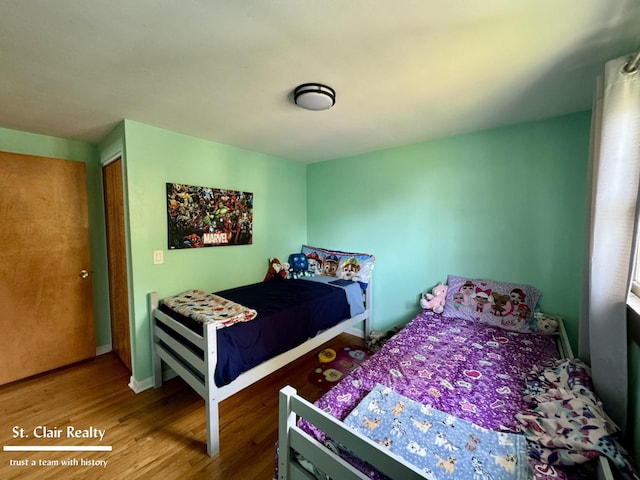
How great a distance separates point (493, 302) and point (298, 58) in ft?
7.87

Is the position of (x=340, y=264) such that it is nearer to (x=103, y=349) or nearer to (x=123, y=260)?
(x=123, y=260)

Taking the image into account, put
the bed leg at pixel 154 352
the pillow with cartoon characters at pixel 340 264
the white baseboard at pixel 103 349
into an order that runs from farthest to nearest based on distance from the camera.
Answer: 1. the pillow with cartoon characters at pixel 340 264
2. the white baseboard at pixel 103 349
3. the bed leg at pixel 154 352

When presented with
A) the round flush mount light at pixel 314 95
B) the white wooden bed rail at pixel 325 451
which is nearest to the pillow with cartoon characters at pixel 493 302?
the white wooden bed rail at pixel 325 451

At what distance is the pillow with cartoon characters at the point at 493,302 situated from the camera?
2.09 m

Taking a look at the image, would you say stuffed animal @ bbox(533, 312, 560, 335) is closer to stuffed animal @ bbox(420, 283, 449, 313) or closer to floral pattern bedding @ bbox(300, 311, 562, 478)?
floral pattern bedding @ bbox(300, 311, 562, 478)

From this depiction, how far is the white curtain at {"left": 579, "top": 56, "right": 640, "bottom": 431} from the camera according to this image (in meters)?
1.11

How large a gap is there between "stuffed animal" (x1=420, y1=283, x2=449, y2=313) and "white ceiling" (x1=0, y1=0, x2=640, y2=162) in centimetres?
154

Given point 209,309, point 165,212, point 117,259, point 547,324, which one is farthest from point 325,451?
point 117,259

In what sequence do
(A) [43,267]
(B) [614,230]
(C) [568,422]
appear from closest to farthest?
(C) [568,422]
(B) [614,230]
(A) [43,267]

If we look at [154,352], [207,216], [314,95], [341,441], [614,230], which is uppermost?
[314,95]

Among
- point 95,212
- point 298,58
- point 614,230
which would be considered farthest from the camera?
point 95,212

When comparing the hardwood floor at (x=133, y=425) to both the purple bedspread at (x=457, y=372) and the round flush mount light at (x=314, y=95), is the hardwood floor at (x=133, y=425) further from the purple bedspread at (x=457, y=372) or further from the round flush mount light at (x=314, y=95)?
the round flush mount light at (x=314, y=95)

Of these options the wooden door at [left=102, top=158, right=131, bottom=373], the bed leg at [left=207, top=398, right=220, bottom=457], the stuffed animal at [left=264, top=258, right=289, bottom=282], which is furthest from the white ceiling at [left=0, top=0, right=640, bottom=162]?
the bed leg at [left=207, top=398, right=220, bottom=457]

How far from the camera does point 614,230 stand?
1.16 metres
